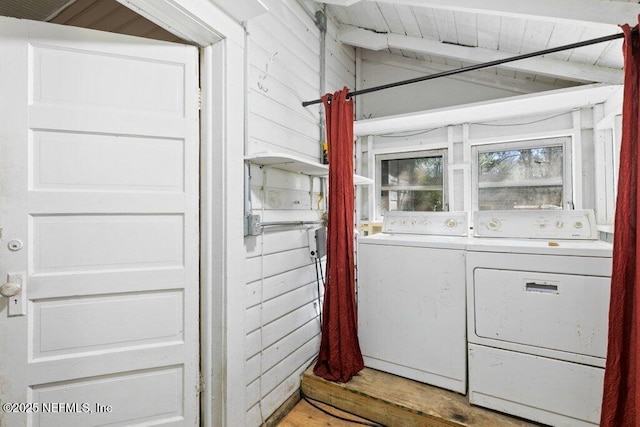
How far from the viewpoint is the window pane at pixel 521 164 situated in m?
2.40

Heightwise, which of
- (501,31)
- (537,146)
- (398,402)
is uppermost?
(501,31)

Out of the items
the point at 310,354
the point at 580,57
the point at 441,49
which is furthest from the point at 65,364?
the point at 580,57

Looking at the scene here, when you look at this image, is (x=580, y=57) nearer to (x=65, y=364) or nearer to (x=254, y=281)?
(x=254, y=281)

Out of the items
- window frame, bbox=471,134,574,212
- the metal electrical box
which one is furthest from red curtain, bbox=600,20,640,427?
the metal electrical box

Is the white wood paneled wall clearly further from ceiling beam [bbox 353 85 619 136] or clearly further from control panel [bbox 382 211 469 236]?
ceiling beam [bbox 353 85 619 136]

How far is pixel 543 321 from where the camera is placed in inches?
63.0

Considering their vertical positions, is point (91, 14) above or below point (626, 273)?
above

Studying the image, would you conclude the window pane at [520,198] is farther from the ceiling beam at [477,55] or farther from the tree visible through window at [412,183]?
the ceiling beam at [477,55]

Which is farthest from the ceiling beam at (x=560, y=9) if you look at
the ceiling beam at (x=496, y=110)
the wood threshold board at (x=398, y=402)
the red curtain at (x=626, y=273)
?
the wood threshold board at (x=398, y=402)

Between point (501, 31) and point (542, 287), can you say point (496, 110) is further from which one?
point (542, 287)

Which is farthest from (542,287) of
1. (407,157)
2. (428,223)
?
(407,157)

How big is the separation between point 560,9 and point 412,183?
164 centimetres

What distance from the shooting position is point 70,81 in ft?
4.16

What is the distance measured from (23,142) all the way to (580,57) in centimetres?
308
